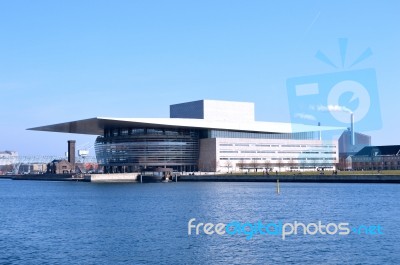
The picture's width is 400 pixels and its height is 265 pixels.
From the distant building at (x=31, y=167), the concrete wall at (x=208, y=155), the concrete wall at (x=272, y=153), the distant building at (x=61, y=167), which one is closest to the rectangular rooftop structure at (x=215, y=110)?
the concrete wall at (x=208, y=155)

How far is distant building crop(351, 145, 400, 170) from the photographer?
95062 millimetres

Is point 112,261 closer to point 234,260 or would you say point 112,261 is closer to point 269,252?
point 234,260

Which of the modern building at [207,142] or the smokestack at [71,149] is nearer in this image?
the modern building at [207,142]

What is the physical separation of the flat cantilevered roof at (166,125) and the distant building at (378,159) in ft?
36.1

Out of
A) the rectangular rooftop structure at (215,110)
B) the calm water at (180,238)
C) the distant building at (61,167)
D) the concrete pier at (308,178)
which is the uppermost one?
the rectangular rooftop structure at (215,110)

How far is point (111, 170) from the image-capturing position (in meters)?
87.8

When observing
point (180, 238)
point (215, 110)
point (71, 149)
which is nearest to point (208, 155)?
point (215, 110)

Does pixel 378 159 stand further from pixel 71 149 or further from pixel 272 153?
pixel 71 149

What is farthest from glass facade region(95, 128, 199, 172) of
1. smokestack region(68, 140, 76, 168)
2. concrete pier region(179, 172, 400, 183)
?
smokestack region(68, 140, 76, 168)

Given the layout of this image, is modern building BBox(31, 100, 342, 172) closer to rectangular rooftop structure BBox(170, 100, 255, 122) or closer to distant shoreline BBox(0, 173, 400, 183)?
rectangular rooftop structure BBox(170, 100, 255, 122)

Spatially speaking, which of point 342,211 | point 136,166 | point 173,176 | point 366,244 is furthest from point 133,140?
point 366,244

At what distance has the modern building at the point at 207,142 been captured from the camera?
274ft

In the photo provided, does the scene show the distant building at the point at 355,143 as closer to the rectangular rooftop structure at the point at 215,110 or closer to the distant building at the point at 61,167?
the rectangular rooftop structure at the point at 215,110

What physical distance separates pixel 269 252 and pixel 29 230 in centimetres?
938
